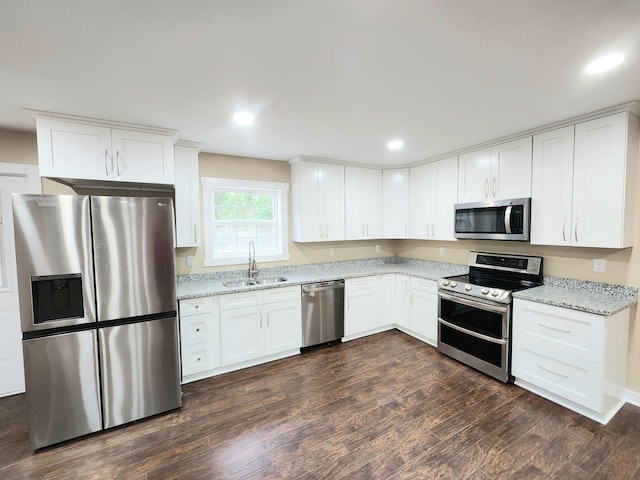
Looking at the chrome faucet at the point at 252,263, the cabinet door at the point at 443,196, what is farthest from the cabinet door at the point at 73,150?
the cabinet door at the point at 443,196

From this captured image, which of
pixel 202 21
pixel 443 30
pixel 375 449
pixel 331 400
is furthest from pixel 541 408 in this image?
pixel 202 21

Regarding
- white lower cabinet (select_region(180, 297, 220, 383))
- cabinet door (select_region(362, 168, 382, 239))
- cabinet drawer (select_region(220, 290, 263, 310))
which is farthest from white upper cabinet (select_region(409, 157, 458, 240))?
white lower cabinet (select_region(180, 297, 220, 383))

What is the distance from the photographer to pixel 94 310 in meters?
2.07

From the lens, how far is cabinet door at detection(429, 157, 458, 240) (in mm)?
3531

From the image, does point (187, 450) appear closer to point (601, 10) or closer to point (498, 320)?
point (498, 320)

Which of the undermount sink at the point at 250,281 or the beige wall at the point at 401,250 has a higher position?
the beige wall at the point at 401,250

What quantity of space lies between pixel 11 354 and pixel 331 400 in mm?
3044

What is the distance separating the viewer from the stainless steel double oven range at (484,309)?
2670mm

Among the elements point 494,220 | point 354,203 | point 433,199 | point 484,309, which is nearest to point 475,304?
point 484,309

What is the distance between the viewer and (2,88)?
179cm

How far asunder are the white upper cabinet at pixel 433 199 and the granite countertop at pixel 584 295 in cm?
114

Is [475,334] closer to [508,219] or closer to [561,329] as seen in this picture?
[561,329]

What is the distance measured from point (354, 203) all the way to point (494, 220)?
1790 mm

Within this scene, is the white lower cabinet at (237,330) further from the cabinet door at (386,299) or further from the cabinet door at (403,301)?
the cabinet door at (403,301)
